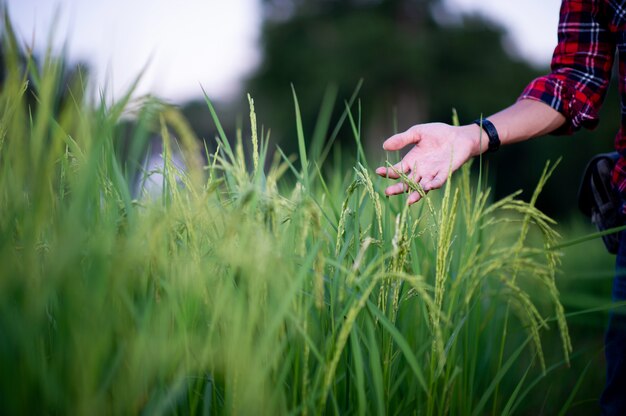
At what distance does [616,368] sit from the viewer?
1.26 metres

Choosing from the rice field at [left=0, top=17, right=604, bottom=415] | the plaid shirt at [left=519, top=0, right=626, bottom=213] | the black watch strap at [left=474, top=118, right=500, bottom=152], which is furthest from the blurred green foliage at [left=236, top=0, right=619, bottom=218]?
the rice field at [left=0, top=17, right=604, bottom=415]

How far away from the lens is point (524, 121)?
4.57ft

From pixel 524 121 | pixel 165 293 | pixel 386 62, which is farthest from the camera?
pixel 386 62

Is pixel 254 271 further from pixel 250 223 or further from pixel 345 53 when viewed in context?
pixel 345 53

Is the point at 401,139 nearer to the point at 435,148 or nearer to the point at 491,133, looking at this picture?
the point at 435,148

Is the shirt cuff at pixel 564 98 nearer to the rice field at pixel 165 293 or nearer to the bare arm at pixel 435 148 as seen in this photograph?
the bare arm at pixel 435 148

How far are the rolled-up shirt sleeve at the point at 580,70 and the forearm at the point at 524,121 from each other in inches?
0.7

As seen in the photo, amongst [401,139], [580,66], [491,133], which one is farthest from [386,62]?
[401,139]

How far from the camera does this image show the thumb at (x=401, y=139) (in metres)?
1.25

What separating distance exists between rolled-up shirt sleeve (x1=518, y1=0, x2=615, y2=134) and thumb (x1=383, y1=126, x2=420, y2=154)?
1.19 ft

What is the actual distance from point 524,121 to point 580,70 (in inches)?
8.0

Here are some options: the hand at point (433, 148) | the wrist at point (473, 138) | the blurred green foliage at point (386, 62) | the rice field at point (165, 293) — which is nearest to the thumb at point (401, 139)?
the hand at point (433, 148)

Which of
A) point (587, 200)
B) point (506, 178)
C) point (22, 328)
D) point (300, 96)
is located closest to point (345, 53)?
point (300, 96)

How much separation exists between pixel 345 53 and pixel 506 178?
523cm
